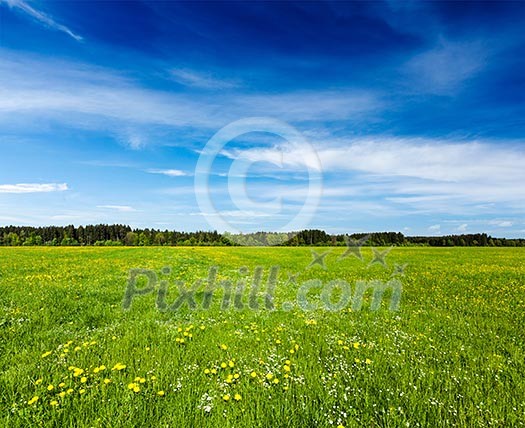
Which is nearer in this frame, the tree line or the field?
the field

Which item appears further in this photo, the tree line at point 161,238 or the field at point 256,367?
the tree line at point 161,238

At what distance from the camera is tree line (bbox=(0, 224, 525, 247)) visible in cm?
12850

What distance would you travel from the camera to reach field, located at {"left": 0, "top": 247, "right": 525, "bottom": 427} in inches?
167

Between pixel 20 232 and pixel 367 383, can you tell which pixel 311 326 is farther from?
pixel 20 232

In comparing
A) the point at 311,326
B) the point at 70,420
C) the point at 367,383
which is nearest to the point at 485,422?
the point at 367,383

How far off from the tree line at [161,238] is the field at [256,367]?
117m

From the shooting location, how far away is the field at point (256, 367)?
13.9ft

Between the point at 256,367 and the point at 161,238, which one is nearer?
the point at 256,367

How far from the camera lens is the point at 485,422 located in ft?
13.6

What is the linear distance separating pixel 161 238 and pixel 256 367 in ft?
501

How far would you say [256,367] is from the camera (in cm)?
548

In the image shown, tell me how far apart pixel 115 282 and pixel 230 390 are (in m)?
12.0

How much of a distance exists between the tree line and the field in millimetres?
116768

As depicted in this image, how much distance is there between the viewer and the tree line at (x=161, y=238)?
128500 mm
